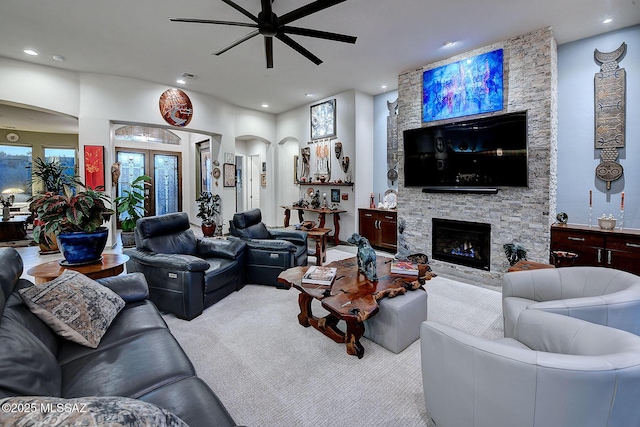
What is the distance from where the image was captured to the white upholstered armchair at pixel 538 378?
1.04 m

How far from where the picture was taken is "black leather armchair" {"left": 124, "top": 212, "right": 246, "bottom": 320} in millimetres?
2914

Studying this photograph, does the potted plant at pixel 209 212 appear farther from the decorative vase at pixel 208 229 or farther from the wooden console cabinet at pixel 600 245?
the wooden console cabinet at pixel 600 245

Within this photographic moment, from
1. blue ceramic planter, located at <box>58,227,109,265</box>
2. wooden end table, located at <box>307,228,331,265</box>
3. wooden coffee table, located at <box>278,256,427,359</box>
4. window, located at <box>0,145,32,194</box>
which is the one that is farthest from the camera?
window, located at <box>0,145,32,194</box>

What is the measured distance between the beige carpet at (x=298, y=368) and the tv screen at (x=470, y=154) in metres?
1.92

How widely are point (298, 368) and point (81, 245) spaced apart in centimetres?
211


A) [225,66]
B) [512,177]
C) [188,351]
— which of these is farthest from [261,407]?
[225,66]

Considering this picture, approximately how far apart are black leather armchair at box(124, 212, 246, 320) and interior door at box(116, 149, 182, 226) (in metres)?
5.63

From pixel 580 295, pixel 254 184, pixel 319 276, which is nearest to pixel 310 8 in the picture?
pixel 319 276

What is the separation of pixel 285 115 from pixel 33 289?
24.1ft

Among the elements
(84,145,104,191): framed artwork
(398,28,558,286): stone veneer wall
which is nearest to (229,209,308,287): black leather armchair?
(398,28,558,286): stone veneer wall

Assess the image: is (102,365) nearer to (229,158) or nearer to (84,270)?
(84,270)

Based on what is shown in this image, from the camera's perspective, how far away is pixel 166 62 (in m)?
4.97

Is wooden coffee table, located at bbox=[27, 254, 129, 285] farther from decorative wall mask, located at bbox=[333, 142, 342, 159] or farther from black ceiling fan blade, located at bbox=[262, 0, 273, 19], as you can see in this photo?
decorative wall mask, located at bbox=[333, 142, 342, 159]

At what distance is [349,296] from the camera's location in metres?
2.39
